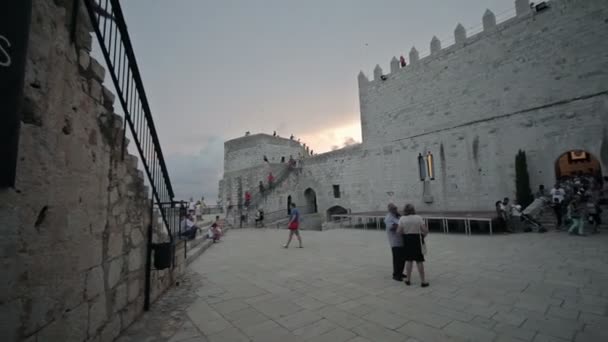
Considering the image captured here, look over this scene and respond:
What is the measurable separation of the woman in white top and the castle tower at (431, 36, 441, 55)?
15002mm

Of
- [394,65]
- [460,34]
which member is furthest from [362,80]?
[460,34]

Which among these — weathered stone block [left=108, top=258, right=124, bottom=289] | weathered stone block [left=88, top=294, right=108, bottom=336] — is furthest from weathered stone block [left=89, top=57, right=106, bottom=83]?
weathered stone block [left=88, top=294, right=108, bottom=336]

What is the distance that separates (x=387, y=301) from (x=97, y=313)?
137 inches

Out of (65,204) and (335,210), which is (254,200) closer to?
(335,210)

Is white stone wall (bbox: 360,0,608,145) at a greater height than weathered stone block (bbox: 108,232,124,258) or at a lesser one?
greater

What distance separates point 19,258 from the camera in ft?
5.16

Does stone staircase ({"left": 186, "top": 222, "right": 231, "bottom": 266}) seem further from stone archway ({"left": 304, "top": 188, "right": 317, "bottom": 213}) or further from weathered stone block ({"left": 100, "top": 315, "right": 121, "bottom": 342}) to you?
stone archway ({"left": 304, "top": 188, "right": 317, "bottom": 213})

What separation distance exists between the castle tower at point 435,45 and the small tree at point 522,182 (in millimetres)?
7650

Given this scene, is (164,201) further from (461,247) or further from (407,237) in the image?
(461,247)

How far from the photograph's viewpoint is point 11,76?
142 centimetres

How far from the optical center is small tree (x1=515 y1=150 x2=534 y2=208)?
11758mm

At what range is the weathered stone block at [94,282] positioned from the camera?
7.50 feet

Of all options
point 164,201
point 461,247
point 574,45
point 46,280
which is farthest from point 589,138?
point 46,280

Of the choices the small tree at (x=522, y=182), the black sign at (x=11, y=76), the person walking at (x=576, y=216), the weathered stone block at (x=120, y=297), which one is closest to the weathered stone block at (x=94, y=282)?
the weathered stone block at (x=120, y=297)
